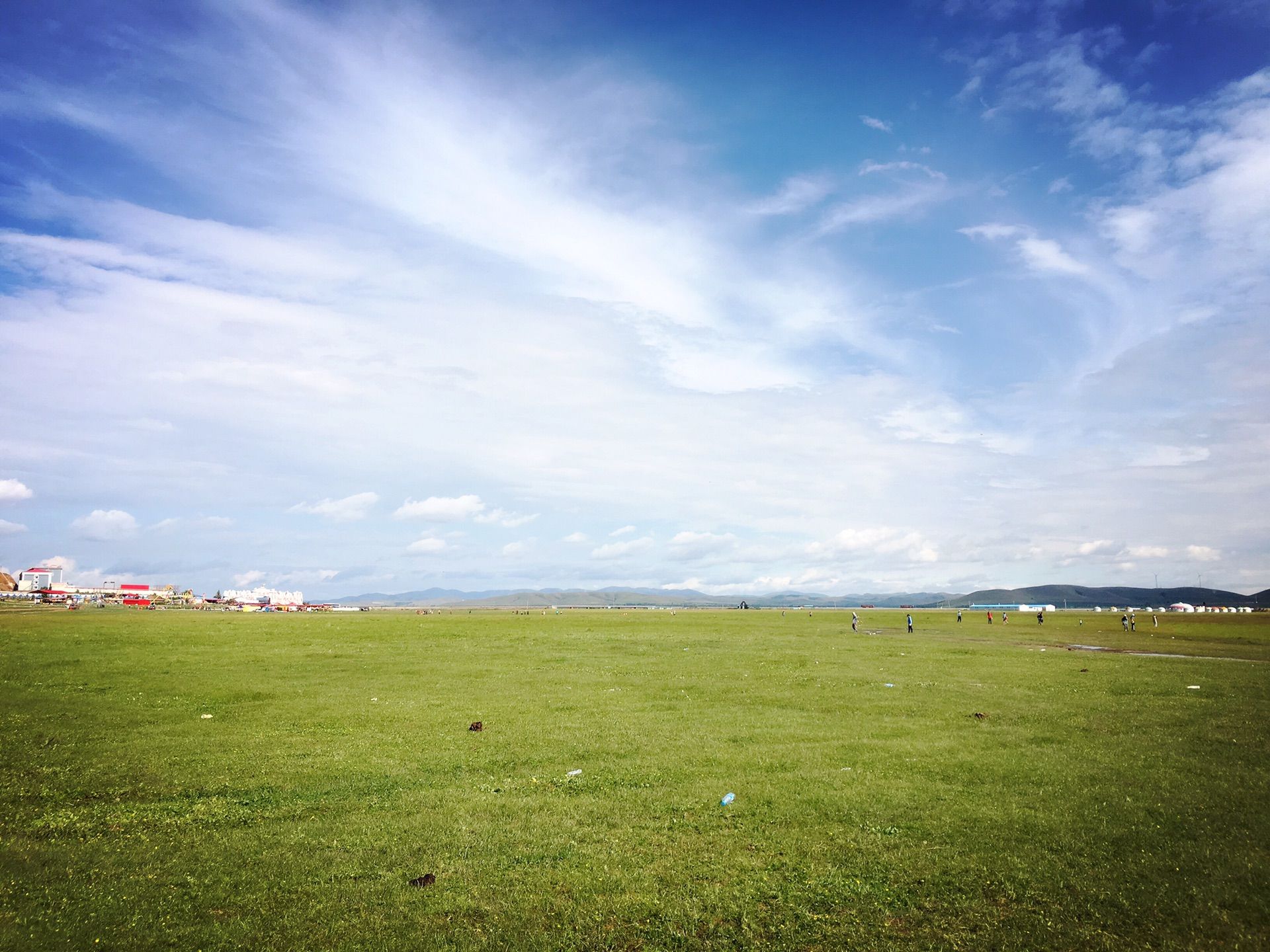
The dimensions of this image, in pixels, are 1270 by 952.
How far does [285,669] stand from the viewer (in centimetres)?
3284

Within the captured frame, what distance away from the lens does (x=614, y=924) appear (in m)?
8.17

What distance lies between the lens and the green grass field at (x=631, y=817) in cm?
820

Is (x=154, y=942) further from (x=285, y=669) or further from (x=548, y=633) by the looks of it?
(x=548, y=633)

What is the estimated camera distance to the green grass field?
8195 mm

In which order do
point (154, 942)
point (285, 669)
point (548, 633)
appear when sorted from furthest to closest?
point (548, 633), point (285, 669), point (154, 942)

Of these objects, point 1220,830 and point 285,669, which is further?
point 285,669

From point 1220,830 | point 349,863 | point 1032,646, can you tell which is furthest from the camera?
point 1032,646

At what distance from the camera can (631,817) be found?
11914mm

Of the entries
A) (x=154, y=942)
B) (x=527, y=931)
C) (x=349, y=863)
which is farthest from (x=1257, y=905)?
(x=154, y=942)

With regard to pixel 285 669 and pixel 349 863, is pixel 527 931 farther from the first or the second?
pixel 285 669

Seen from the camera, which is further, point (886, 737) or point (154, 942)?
point (886, 737)

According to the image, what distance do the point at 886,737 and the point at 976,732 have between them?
2.89 metres

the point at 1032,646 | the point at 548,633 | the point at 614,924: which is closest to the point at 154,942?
the point at 614,924

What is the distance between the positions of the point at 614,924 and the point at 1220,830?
10637mm
